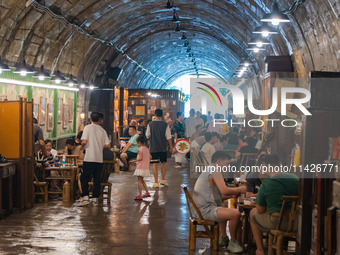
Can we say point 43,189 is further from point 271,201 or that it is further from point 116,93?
point 116,93

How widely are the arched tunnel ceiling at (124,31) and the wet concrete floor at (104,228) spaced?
4.23m

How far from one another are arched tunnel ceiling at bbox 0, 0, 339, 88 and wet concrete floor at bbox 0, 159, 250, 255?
13.9ft

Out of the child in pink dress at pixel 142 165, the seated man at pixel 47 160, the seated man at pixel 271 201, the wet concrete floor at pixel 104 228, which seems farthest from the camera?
the child in pink dress at pixel 142 165

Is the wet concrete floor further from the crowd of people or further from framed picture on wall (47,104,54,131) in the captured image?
framed picture on wall (47,104,54,131)

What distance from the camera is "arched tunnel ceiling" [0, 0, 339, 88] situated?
14.2 meters

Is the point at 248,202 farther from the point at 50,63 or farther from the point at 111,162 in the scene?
the point at 50,63

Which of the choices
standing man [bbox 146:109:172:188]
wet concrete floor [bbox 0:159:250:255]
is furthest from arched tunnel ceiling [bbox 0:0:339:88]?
wet concrete floor [bbox 0:159:250:255]

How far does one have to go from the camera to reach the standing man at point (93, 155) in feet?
35.1

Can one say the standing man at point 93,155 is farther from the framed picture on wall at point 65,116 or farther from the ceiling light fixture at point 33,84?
the framed picture on wall at point 65,116

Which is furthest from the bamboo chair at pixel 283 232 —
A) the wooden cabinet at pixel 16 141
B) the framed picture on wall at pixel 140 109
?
the framed picture on wall at pixel 140 109

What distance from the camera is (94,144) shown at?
35.1 feet

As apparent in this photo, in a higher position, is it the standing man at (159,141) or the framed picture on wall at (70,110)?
the framed picture on wall at (70,110)

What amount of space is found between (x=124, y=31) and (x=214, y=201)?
15901 mm

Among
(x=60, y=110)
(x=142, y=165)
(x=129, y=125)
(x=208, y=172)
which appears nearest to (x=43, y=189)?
(x=142, y=165)
